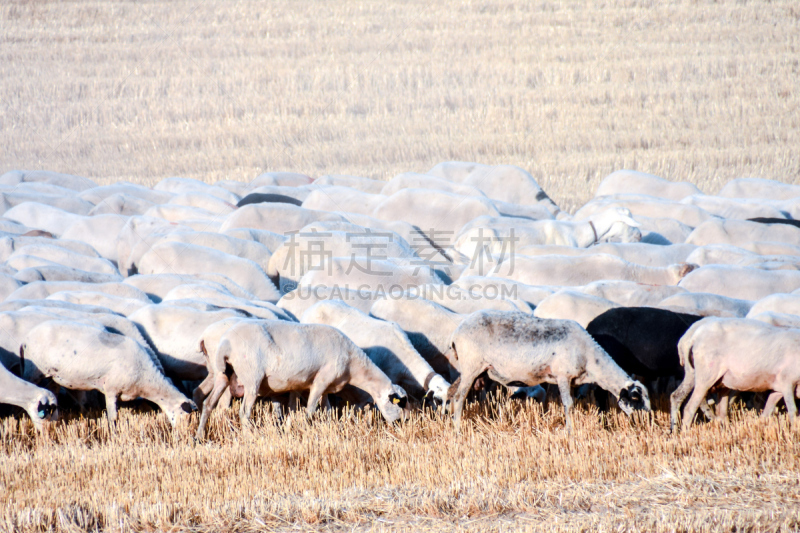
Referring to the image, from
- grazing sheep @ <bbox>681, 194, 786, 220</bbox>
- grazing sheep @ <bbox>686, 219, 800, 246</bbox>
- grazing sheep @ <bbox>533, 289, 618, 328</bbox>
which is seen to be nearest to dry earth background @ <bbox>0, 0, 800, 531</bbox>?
grazing sheep @ <bbox>533, 289, 618, 328</bbox>

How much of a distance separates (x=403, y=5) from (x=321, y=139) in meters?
8.21

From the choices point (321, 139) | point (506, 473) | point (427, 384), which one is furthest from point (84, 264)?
point (321, 139)

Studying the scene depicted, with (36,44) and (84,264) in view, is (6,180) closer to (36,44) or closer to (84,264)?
(84,264)

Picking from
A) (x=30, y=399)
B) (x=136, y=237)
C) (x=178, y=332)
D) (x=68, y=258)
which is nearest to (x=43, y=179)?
(x=136, y=237)

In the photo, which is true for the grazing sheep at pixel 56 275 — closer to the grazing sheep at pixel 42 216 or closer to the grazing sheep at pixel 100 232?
the grazing sheep at pixel 100 232

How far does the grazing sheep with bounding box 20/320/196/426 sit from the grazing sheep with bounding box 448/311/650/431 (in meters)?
2.40

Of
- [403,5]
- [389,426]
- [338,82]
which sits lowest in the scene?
[389,426]

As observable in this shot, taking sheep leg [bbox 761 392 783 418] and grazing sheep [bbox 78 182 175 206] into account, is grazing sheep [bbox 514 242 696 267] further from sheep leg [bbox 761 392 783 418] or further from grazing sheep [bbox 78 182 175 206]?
grazing sheep [bbox 78 182 175 206]

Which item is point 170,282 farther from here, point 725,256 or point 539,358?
point 725,256

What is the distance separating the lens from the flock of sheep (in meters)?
6.20

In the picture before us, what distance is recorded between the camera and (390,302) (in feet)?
25.1

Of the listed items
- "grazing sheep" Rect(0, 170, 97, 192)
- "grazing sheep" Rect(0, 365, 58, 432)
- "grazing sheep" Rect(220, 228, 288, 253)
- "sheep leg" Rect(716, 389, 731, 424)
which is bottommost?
"sheep leg" Rect(716, 389, 731, 424)

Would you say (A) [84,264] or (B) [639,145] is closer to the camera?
(A) [84,264]

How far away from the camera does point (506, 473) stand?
202 inches
